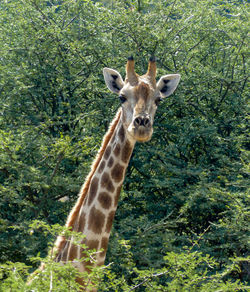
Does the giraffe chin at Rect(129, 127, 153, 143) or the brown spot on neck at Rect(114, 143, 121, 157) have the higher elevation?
the giraffe chin at Rect(129, 127, 153, 143)

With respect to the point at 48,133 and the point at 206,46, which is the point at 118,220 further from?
the point at 206,46

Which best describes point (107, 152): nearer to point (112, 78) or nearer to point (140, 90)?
point (140, 90)

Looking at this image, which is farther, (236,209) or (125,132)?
(236,209)

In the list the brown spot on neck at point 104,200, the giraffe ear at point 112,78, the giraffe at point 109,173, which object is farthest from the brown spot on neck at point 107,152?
the giraffe ear at point 112,78

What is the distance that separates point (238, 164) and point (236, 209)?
5.15 ft

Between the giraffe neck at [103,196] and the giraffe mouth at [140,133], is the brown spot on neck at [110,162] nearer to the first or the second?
the giraffe neck at [103,196]

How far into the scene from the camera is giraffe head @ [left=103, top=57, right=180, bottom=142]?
623cm

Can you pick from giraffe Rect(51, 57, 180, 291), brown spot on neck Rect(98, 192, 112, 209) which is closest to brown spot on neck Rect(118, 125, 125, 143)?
giraffe Rect(51, 57, 180, 291)

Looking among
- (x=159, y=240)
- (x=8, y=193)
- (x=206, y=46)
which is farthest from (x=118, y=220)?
(x=206, y=46)

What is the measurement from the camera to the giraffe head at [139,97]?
6.23 m

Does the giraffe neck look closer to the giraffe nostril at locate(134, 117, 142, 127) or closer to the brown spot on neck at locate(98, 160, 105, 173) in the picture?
the brown spot on neck at locate(98, 160, 105, 173)

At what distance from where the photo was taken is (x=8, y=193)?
354 inches

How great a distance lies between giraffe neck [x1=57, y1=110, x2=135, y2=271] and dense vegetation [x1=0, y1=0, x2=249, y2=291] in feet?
8.46

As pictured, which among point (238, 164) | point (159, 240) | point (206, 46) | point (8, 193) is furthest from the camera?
point (206, 46)
